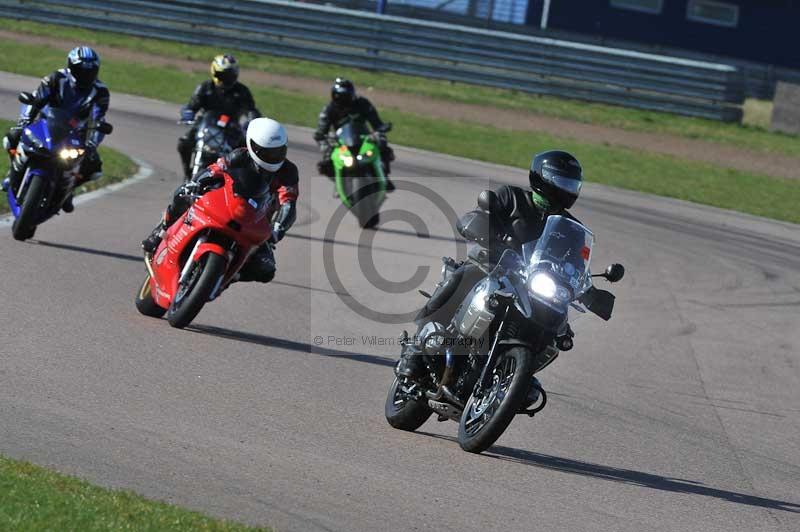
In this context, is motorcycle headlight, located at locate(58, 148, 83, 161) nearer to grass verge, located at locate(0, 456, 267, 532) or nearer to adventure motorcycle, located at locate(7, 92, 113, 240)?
adventure motorcycle, located at locate(7, 92, 113, 240)

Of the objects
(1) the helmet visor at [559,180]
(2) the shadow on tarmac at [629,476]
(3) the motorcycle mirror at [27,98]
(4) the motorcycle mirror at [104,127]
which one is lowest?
(2) the shadow on tarmac at [629,476]

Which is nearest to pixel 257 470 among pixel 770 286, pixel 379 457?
pixel 379 457

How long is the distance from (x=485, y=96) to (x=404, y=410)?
2268cm

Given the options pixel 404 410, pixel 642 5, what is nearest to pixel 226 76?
pixel 404 410

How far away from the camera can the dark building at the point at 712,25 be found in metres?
44.0

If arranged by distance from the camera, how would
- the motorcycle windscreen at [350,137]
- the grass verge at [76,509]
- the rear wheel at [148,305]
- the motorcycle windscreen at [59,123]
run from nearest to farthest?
the grass verge at [76,509] < the rear wheel at [148,305] < the motorcycle windscreen at [59,123] < the motorcycle windscreen at [350,137]

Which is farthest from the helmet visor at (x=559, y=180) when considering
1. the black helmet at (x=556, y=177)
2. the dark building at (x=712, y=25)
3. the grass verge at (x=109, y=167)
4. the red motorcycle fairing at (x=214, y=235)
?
the dark building at (x=712, y=25)

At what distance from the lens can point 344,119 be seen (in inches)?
655

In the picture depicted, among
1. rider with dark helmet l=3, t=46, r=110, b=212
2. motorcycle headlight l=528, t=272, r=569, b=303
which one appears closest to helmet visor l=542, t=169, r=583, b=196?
motorcycle headlight l=528, t=272, r=569, b=303

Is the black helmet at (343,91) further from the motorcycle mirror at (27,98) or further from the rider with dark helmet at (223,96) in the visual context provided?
the motorcycle mirror at (27,98)

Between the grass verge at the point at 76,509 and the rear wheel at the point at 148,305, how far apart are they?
13.8 feet

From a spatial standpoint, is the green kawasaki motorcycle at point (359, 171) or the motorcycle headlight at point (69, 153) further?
the green kawasaki motorcycle at point (359, 171)

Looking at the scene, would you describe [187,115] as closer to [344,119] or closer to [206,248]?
[344,119]

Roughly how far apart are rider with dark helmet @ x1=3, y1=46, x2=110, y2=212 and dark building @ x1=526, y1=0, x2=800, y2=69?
32882 millimetres
